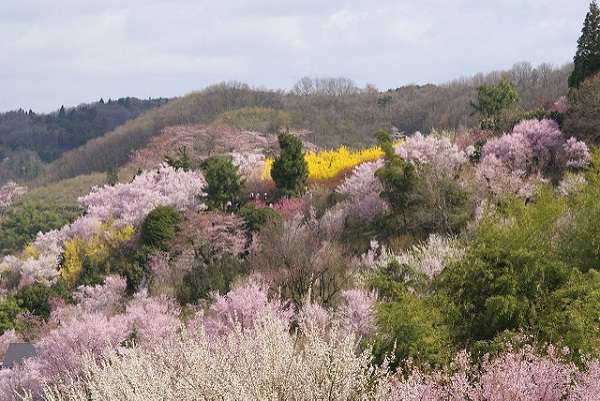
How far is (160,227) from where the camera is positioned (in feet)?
109

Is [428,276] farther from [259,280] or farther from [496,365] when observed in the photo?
[496,365]

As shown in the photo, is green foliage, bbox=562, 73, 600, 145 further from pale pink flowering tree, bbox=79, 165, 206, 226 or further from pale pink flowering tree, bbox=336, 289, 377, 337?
pale pink flowering tree, bbox=79, 165, 206, 226

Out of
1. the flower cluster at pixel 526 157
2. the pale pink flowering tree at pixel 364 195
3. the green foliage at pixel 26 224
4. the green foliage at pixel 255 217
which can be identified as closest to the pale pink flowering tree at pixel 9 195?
the green foliage at pixel 26 224

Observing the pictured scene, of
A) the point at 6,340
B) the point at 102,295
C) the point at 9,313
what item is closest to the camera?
the point at 6,340

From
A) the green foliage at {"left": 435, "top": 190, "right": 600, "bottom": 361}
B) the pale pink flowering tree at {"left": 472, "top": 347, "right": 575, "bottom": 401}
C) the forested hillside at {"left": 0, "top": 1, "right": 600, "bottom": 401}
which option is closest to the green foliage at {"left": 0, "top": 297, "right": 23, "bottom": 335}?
the forested hillside at {"left": 0, "top": 1, "right": 600, "bottom": 401}

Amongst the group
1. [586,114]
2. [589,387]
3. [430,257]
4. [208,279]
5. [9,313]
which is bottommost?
[9,313]

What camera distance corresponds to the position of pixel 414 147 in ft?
115

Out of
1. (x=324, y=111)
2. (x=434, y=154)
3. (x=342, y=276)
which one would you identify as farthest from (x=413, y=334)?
(x=324, y=111)

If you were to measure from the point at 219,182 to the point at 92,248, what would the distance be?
8496 mm

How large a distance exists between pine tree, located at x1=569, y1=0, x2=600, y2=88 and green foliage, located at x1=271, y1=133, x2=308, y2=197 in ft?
49.7

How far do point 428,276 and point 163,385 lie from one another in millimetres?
14092

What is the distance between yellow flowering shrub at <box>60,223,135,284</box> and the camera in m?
38.0

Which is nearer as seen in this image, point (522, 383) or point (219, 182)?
point (522, 383)

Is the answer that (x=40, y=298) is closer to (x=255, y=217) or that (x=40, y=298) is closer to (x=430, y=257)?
(x=255, y=217)
